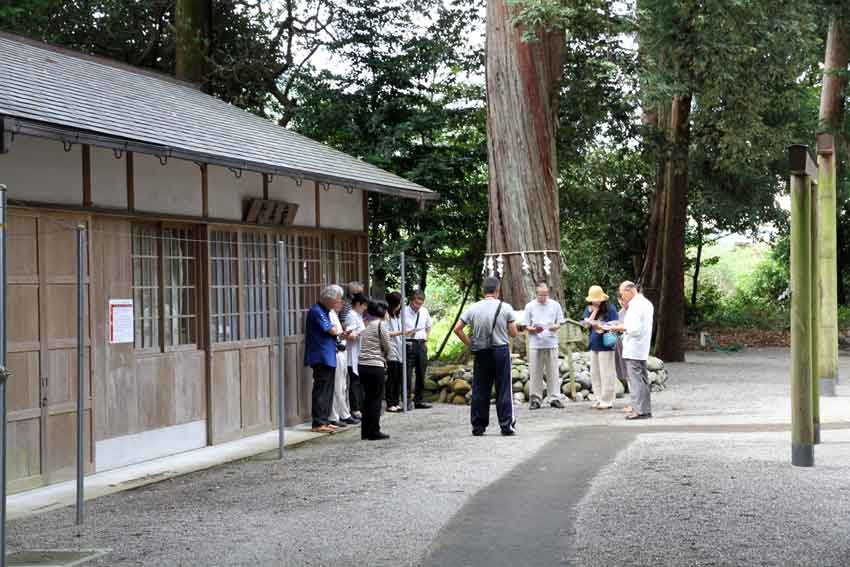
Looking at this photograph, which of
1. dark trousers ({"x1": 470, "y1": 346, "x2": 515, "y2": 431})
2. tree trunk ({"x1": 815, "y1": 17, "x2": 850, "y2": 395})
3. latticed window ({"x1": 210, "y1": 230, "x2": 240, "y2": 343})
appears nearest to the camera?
dark trousers ({"x1": 470, "y1": 346, "x2": 515, "y2": 431})

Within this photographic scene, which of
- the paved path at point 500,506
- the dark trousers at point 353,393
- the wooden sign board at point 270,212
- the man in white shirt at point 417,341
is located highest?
the wooden sign board at point 270,212

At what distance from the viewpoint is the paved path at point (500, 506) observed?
6.75m

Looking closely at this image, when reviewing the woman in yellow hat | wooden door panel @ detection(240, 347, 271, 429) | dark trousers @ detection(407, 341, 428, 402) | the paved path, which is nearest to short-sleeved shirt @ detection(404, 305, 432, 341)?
dark trousers @ detection(407, 341, 428, 402)

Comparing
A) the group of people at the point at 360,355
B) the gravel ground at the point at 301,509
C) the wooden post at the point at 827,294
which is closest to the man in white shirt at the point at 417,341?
the group of people at the point at 360,355

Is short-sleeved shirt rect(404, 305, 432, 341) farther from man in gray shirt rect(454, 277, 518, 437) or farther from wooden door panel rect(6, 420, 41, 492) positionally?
wooden door panel rect(6, 420, 41, 492)

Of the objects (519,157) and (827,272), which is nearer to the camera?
(827,272)

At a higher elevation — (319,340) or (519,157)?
(519,157)

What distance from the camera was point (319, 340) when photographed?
44.9 ft

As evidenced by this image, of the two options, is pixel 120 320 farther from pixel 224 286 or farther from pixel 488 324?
pixel 488 324

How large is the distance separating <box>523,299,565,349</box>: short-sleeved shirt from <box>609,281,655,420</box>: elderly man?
65.0 inches

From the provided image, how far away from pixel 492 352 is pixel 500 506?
4413 millimetres

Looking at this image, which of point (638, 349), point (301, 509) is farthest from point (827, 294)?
point (301, 509)

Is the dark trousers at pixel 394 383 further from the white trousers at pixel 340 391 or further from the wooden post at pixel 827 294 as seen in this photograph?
the wooden post at pixel 827 294

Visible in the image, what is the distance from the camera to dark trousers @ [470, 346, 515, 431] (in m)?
12.4
